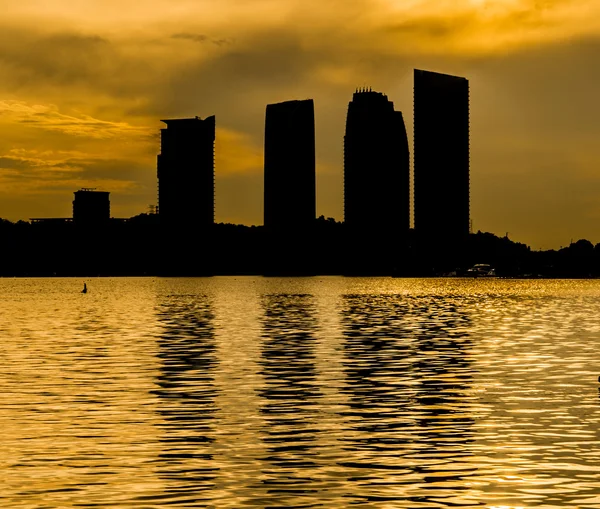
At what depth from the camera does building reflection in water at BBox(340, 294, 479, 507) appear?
30453 millimetres

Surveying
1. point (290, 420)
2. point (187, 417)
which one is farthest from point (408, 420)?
point (187, 417)

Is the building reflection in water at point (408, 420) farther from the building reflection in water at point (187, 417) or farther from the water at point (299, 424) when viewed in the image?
the building reflection in water at point (187, 417)

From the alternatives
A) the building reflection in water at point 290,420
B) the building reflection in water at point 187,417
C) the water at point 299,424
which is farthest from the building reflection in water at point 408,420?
the building reflection in water at point 187,417

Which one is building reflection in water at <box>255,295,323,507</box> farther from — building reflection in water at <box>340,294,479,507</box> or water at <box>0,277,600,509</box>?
building reflection in water at <box>340,294,479,507</box>

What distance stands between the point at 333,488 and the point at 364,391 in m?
23.7

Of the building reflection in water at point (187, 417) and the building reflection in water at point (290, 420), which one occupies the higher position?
the building reflection in water at point (187, 417)

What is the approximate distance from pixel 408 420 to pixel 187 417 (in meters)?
7.89

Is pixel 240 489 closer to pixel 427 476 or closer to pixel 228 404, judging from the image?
pixel 427 476

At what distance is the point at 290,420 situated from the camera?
43.4m

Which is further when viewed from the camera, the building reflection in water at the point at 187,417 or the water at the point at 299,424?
the building reflection in water at the point at 187,417

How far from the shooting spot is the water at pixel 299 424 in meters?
29.8

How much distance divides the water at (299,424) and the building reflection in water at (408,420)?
103mm

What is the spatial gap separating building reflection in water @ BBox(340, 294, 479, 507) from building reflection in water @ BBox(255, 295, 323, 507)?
1251 millimetres

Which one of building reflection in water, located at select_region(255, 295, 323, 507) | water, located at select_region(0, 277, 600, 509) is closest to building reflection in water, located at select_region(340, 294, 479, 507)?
water, located at select_region(0, 277, 600, 509)
